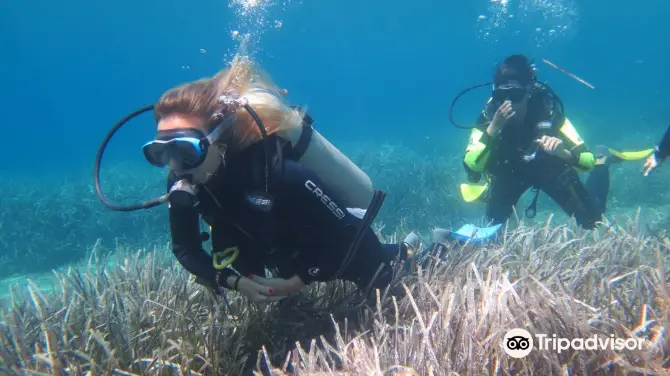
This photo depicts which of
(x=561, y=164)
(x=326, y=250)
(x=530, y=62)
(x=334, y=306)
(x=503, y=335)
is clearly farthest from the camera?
(x=561, y=164)

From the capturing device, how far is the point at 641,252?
3.80 metres

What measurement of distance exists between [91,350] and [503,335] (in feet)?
8.68

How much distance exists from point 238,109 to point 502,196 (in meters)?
5.05

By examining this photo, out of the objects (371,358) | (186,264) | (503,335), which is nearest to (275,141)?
(186,264)

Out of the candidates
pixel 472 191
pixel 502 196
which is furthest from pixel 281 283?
pixel 472 191

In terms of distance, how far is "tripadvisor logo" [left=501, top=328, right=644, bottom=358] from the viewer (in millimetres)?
1897

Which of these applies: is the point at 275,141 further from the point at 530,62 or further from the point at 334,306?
the point at 530,62

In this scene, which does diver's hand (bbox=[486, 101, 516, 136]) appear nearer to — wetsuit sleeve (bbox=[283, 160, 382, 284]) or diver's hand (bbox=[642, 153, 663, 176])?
diver's hand (bbox=[642, 153, 663, 176])

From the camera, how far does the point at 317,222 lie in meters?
2.64

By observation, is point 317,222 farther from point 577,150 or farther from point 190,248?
point 577,150

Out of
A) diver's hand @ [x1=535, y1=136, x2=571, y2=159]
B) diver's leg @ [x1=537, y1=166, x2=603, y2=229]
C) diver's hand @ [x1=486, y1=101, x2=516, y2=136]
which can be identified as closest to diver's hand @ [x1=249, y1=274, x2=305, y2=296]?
diver's hand @ [x1=486, y1=101, x2=516, y2=136]

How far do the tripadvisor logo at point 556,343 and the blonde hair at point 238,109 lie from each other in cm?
187

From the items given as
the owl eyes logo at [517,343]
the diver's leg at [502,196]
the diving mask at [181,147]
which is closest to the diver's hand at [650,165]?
the diver's leg at [502,196]

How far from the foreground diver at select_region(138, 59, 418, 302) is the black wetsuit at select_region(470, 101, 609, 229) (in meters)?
3.80
